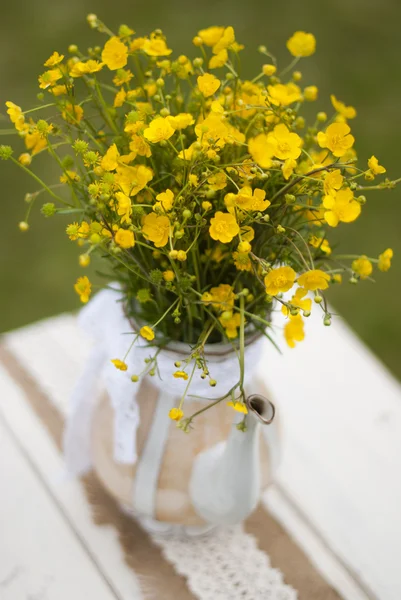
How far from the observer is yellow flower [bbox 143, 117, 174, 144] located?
48 cm

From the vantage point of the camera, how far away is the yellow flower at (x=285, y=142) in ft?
1.62

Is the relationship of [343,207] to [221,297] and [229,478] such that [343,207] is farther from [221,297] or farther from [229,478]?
[229,478]

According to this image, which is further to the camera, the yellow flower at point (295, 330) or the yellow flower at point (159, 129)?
the yellow flower at point (295, 330)

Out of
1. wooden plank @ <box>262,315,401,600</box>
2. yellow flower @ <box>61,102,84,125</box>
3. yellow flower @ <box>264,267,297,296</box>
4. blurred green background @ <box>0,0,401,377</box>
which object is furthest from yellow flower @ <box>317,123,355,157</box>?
blurred green background @ <box>0,0,401,377</box>

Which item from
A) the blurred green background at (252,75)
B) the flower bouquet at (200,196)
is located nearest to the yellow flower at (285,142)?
the flower bouquet at (200,196)

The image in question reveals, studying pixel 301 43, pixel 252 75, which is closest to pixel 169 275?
pixel 301 43

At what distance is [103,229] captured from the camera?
502mm

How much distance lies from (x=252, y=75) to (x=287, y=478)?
1.53m

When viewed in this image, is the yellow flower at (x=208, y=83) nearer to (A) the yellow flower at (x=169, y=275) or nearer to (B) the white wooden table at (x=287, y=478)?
(A) the yellow flower at (x=169, y=275)

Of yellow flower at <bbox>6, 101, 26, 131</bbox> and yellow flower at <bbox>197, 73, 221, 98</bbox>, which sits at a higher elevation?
yellow flower at <bbox>6, 101, 26, 131</bbox>

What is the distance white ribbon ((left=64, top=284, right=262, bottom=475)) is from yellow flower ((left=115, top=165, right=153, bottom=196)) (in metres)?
0.12

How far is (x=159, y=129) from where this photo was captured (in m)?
0.48

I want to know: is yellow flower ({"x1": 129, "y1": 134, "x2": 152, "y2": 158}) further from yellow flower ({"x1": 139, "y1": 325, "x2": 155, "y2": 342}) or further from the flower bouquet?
yellow flower ({"x1": 139, "y1": 325, "x2": 155, "y2": 342})

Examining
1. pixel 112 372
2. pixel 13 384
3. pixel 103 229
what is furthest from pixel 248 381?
pixel 13 384
